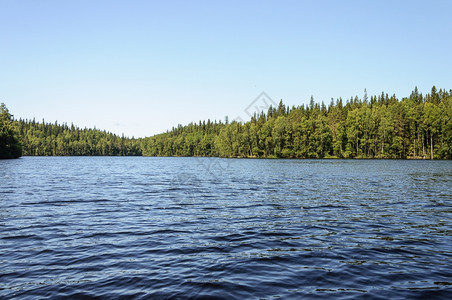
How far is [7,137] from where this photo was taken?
11769 centimetres

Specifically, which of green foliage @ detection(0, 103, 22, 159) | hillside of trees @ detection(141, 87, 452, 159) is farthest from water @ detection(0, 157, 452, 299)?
hillside of trees @ detection(141, 87, 452, 159)

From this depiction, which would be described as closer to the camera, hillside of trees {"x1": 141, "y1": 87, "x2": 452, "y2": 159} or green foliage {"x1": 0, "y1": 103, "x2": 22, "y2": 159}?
green foliage {"x1": 0, "y1": 103, "x2": 22, "y2": 159}

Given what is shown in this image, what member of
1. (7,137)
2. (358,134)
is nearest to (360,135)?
(358,134)

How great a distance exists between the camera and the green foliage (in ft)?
378

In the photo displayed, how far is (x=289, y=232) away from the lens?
48.1ft

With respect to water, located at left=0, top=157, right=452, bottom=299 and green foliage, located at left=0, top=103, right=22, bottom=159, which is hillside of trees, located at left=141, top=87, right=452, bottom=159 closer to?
green foliage, located at left=0, top=103, right=22, bottom=159

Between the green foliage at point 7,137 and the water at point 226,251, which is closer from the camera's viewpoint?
the water at point 226,251

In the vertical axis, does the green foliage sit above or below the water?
above

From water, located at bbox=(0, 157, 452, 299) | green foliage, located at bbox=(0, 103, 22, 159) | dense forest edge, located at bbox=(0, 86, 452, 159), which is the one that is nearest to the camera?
water, located at bbox=(0, 157, 452, 299)

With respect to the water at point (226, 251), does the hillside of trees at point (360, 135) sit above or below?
above

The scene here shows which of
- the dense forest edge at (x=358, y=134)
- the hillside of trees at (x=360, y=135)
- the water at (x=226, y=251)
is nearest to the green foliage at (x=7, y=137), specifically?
the dense forest edge at (x=358, y=134)

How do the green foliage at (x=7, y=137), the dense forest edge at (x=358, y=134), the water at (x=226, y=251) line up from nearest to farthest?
1. the water at (x=226, y=251)
2. the green foliage at (x=7, y=137)
3. the dense forest edge at (x=358, y=134)

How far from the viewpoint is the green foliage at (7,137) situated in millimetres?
115069

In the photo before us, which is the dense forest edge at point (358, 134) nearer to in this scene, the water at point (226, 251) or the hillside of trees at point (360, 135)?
the hillside of trees at point (360, 135)
